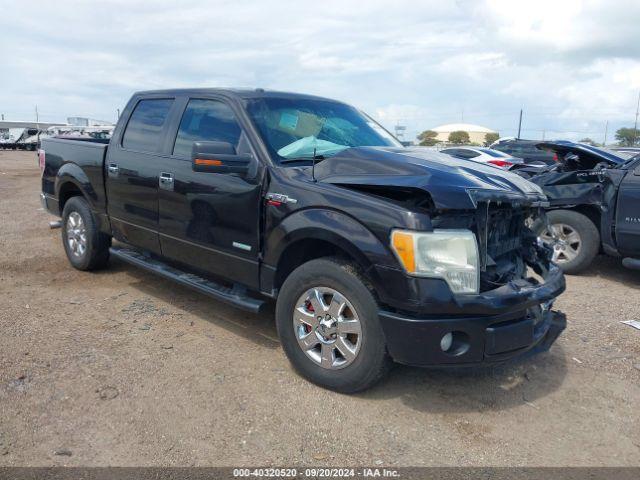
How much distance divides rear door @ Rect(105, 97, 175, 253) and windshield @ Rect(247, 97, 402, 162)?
111 centimetres

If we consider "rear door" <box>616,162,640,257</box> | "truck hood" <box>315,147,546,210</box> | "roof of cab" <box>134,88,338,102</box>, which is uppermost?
"roof of cab" <box>134,88,338,102</box>

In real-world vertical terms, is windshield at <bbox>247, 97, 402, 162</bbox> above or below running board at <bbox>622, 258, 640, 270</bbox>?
above

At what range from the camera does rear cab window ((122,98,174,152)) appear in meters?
4.84

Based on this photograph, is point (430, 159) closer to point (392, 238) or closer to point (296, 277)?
point (392, 238)

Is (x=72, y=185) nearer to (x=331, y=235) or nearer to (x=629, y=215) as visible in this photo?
(x=331, y=235)

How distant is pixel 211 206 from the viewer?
418 cm

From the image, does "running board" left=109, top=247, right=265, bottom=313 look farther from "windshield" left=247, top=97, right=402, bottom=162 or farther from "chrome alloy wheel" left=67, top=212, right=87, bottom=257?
"windshield" left=247, top=97, right=402, bottom=162

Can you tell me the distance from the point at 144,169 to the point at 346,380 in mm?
2686

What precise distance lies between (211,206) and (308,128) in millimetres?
980

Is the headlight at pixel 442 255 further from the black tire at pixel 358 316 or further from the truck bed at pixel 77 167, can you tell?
the truck bed at pixel 77 167

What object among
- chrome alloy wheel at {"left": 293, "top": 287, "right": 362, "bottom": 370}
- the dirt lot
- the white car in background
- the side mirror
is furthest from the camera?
the white car in background

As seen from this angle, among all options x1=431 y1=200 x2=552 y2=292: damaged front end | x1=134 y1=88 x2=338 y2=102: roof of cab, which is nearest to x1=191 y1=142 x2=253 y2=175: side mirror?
x1=134 y1=88 x2=338 y2=102: roof of cab

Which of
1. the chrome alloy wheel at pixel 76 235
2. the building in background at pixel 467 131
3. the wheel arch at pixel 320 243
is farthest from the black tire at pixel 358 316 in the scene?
the building in background at pixel 467 131

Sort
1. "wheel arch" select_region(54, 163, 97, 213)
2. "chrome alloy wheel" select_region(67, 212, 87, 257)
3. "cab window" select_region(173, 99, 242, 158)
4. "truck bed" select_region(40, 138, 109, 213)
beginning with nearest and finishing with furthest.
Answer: "cab window" select_region(173, 99, 242, 158) → "truck bed" select_region(40, 138, 109, 213) → "wheel arch" select_region(54, 163, 97, 213) → "chrome alloy wheel" select_region(67, 212, 87, 257)
